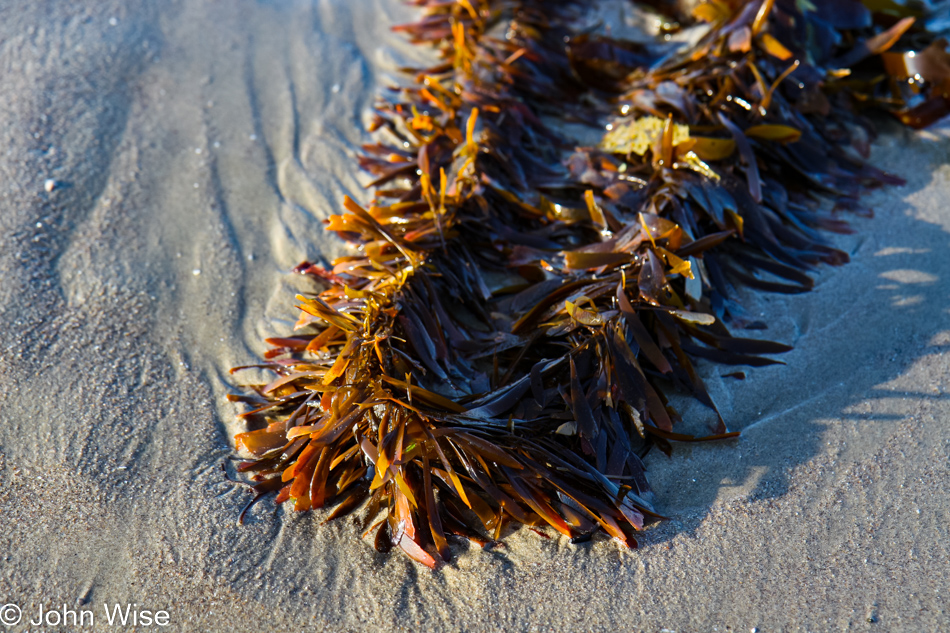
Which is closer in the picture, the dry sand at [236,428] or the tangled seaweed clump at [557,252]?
the dry sand at [236,428]

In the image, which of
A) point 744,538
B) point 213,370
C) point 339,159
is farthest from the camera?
point 339,159

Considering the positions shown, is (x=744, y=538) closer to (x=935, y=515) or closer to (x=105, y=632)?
(x=935, y=515)

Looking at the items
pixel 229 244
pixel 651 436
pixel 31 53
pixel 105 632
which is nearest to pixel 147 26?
pixel 31 53

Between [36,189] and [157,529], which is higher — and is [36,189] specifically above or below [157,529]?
above

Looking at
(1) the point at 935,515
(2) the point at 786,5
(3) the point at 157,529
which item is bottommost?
(1) the point at 935,515
